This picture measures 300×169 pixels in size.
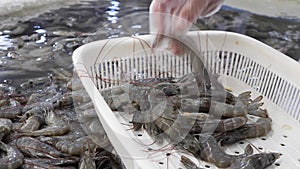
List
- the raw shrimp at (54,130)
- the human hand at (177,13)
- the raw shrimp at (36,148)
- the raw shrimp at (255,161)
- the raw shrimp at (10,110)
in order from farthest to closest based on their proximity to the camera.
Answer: the raw shrimp at (10,110)
the raw shrimp at (54,130)
the raw shrimp at (36,148)
the raw shrimp at (255,161)
the human hand at (177,13)

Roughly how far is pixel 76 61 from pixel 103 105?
1.34 feet

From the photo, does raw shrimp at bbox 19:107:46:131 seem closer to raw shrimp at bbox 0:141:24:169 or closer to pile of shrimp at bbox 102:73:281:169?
raw shrimp at bbox 0:141:24:169

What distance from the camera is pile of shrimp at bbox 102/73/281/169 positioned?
1.57 metres

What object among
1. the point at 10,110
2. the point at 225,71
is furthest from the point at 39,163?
the point at 225,71

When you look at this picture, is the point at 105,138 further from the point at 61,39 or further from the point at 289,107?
the point at 61,39

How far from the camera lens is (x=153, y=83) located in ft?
6.36

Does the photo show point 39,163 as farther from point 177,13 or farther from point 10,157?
point 177,13

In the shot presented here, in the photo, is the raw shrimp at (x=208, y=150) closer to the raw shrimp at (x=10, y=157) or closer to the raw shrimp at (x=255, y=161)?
the raw shrimp at (x=255, y=161)

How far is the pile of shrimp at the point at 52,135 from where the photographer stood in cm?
169

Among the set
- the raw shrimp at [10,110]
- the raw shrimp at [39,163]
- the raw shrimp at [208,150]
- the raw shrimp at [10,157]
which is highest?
the raw shrimp at [208,150]

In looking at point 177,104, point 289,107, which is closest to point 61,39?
point 177,104

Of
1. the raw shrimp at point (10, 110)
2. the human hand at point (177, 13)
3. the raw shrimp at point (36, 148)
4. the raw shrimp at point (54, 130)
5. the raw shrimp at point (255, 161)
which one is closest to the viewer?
the human hand at point (177, 13)

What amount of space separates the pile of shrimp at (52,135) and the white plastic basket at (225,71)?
0.16 metres

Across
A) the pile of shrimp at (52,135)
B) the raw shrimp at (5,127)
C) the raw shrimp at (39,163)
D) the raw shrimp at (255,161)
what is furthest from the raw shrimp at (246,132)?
the raw shrimp at (5,127)
